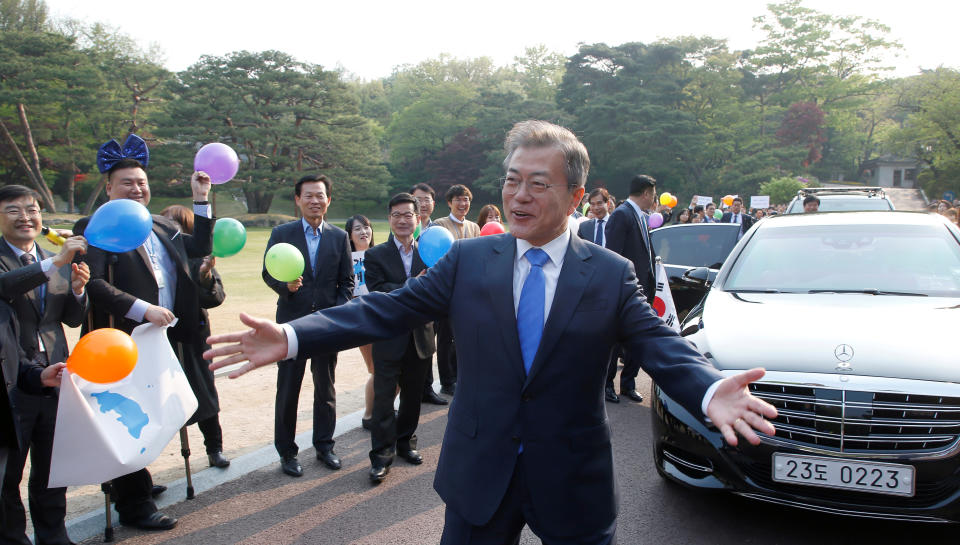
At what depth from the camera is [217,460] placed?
436 centimetres

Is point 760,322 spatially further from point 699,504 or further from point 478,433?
point 478,433

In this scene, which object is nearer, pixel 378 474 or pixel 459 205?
pixel 378 474

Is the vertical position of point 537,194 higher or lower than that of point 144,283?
higher

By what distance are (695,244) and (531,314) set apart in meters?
7.01

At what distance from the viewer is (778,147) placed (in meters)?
45.1

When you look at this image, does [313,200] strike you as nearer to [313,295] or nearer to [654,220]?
[313,295]

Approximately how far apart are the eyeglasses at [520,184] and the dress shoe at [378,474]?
2762 mm

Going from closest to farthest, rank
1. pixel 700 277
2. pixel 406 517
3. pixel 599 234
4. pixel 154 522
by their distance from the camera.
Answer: pixel 154 522 → pixel 406 517 → pixel 700 277 → pixel 599 234

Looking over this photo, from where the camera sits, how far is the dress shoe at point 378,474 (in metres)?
4.16

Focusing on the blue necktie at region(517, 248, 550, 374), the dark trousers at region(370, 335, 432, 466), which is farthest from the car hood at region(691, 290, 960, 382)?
the dark trousers at region(370, 335, 432, 466)

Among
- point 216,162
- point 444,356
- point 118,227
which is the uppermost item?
point 216,162

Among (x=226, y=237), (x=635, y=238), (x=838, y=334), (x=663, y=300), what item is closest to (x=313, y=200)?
(x=226, y=237)

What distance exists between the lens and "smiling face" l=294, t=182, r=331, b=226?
4656 mm

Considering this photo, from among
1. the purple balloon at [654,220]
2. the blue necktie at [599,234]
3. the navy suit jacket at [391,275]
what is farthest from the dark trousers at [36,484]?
the purple balloon at [654,220]
